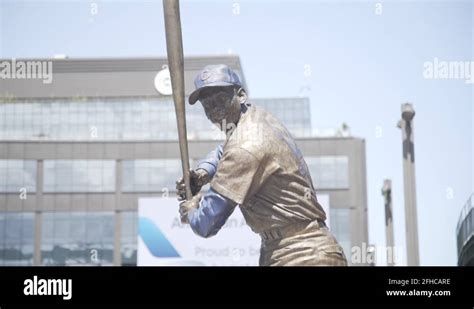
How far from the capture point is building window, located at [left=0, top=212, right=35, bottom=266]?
3891 cm

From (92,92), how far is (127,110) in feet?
21.2

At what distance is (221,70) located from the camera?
270 inches

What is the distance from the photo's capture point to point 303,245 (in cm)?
679

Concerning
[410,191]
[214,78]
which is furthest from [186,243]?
[214,78]

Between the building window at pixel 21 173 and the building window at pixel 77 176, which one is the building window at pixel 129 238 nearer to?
the building window at pixel 77 176

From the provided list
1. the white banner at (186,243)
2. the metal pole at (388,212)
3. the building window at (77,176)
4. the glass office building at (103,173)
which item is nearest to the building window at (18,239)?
the glass office building at (103,173)

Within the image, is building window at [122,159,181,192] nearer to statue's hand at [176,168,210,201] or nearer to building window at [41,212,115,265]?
building window at [41,212,115,265]

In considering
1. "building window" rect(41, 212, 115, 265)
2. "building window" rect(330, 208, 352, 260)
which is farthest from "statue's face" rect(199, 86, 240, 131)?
"building window" rect(330, 208, 352, 260)

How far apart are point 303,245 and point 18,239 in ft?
113

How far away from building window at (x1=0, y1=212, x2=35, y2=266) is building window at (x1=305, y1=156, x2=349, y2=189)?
11.6 meters

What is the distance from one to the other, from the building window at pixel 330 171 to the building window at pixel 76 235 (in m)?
8.70

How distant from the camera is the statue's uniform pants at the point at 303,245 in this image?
678 cm
